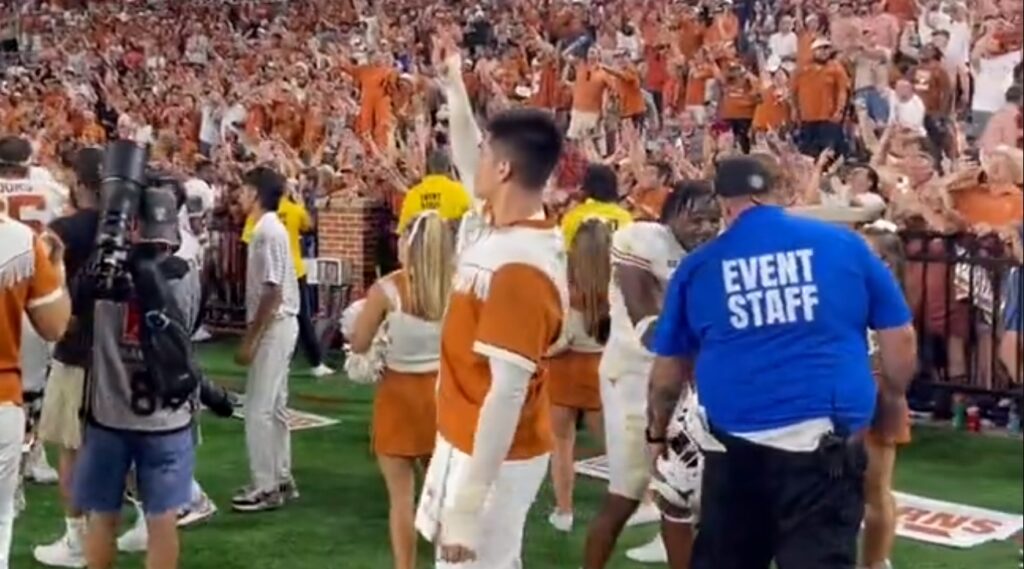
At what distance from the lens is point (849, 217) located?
4.89 meters

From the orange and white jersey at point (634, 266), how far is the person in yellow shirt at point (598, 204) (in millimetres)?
713

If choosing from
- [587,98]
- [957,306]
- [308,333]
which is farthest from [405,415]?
[308,333]

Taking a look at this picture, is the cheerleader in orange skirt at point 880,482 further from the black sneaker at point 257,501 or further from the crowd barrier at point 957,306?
the crowd barrier at point 957,306

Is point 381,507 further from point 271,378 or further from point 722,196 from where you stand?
point 722,196

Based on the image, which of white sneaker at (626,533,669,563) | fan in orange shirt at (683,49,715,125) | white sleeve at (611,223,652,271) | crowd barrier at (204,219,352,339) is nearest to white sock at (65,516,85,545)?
white sneaker at (626,533,669,563)

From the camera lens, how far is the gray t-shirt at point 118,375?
4.53 meters

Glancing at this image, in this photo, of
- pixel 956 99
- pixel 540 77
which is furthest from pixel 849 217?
pixel 540 77

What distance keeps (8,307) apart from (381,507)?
2.65 meters

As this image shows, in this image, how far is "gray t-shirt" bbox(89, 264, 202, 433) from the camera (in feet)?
14.9

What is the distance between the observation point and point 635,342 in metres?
4.97

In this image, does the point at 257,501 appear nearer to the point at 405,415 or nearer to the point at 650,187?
the point at 405,415

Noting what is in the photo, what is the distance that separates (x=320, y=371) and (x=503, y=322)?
6681mm

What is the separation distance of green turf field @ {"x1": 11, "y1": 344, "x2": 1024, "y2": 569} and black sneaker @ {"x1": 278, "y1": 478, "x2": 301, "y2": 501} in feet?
0.17

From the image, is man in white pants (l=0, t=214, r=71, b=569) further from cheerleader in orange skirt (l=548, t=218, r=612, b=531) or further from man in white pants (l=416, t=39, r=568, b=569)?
cheerleader in orange skirt (l=548, t=218, r=612, b=531)
